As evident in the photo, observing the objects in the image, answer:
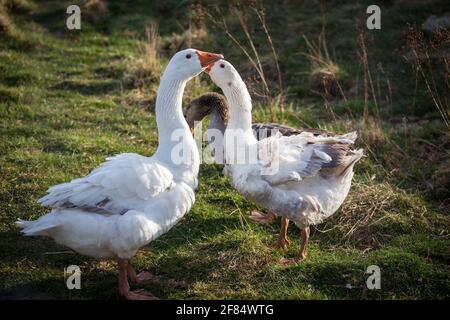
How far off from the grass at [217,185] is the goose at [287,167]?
1.64 ft

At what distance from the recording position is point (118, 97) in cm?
825

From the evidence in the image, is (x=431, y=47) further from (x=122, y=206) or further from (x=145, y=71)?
(x=122, y=206)

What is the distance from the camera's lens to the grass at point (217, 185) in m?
4.47

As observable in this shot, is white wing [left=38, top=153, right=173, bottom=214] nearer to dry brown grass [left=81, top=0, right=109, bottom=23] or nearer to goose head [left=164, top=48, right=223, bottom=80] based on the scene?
goose head [left=164, top=48, right=223, bottom=80]

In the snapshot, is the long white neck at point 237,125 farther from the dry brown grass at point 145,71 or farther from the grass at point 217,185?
the dry brown grass at point 145,71

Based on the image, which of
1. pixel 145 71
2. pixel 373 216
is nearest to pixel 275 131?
pixel 373 216

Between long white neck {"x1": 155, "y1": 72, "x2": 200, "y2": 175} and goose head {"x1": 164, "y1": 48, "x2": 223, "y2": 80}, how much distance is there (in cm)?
3

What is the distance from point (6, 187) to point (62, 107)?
8.08ft

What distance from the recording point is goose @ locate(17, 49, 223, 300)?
391 cm

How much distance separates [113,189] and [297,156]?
5.30ft

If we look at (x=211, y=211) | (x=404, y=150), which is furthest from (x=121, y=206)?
(x=404, y=150)

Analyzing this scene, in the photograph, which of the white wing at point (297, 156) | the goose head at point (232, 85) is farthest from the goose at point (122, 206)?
the goose head at point (232, 85)

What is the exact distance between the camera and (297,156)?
471cm

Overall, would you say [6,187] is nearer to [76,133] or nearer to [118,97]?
[76,133]
